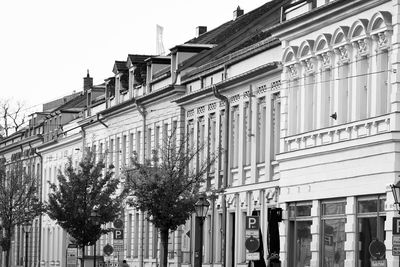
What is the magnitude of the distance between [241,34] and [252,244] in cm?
2639

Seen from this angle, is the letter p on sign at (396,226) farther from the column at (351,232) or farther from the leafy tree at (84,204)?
the leafy tree at (84,204)

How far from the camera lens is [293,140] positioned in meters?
44.2

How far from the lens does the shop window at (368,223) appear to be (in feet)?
124

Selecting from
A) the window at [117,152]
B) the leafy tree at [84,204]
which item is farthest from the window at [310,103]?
the window at [117,152]

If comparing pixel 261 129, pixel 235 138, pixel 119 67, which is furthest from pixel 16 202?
pixel 261 129

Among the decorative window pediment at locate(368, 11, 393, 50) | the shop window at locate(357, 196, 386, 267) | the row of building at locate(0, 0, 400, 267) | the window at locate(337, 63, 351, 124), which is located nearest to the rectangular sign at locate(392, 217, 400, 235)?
the row of building at locate(0, 0, 400, 267)

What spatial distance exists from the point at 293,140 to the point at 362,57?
222 inches

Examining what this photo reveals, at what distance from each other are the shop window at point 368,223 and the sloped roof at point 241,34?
Result: 670 inches

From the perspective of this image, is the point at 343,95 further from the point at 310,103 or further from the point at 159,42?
the point at 159,42

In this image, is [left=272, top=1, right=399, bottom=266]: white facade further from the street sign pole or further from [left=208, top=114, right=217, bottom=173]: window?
[left=208, top=114, right=217, bottom=173]: window

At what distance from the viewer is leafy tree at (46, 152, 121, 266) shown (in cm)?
6512

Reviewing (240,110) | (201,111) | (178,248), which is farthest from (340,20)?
(178,248)

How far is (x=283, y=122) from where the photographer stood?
45.6m

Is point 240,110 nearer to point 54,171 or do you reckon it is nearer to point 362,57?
point 362,57
